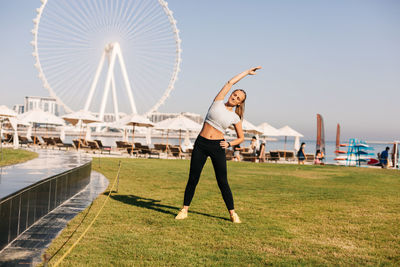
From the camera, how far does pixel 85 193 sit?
6.46 meters

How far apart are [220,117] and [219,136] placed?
220 mm

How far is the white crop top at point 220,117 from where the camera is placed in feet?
14.4

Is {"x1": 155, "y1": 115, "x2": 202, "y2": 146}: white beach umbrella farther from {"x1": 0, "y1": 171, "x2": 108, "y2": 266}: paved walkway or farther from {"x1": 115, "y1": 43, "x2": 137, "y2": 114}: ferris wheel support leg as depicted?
{"x1": 0, "y1": 171, "x2": 108, "y2": 266}: paved walkway

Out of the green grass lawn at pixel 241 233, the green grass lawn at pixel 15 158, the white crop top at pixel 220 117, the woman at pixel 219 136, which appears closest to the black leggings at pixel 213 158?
the woman at pixel 219 136

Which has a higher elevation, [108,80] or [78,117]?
[108,80]

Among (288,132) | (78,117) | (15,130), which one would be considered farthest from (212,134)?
(288,132)

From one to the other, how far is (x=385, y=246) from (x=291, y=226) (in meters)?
1.04

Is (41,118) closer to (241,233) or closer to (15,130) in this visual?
(15,130)

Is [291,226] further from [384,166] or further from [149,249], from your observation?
[384,166]

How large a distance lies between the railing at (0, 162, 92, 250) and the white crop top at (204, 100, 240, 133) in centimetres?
202

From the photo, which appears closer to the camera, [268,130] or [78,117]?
[78,117]

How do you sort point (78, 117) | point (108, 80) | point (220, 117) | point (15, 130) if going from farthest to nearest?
1. point (108, 80)
2. point (78, 117)
3. point (15, 130)
4. point (220, 117)

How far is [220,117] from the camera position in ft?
14.4

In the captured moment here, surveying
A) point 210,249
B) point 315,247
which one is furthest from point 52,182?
point 315,247
